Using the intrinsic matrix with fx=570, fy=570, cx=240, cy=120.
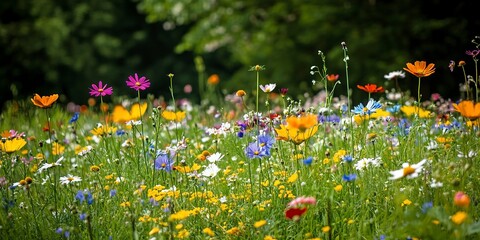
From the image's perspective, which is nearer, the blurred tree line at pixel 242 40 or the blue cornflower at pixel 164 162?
the blue cornflower at pixel 164 162

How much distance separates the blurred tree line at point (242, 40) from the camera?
869 centimetres

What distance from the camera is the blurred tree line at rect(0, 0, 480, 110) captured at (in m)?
8.69

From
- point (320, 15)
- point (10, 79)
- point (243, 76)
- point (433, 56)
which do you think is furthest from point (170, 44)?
point (433, 56)

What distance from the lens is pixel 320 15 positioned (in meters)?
9.42

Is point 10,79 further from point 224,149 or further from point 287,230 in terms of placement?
point 287,230

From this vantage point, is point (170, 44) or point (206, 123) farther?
point (170, 44)

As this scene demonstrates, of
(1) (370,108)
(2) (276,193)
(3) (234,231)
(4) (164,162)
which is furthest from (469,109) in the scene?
(4) (164,162)

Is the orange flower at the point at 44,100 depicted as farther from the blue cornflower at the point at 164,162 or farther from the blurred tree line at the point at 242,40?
the blurred tree line at the point at 242,40

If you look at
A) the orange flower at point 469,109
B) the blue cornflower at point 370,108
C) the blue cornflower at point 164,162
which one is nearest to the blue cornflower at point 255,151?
the blue cornflower at point 164,162

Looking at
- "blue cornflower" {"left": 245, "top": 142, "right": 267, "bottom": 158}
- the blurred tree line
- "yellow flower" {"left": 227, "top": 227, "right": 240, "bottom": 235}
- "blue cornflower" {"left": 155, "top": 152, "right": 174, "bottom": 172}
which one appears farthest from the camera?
the blurred tree line

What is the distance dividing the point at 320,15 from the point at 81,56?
9701 mm

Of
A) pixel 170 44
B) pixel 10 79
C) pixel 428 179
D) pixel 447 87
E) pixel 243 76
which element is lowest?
pixel 428 179

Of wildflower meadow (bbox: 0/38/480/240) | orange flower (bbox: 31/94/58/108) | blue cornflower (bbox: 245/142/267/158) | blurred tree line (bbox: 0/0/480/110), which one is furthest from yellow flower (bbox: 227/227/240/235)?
blurred tree line (bbox: 0/0/480/110)

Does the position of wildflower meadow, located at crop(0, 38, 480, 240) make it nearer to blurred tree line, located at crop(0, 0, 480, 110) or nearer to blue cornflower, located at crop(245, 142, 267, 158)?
blue cornflower, located at crop(245, 142, 267, 158)
